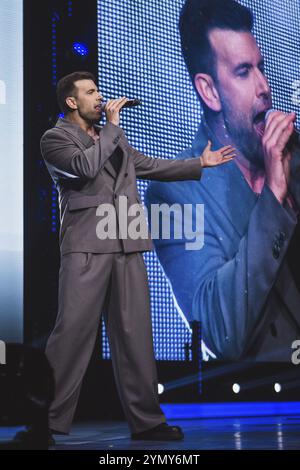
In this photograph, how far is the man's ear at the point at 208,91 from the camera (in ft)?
14.9

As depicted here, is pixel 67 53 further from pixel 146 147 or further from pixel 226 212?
pixel 226 212

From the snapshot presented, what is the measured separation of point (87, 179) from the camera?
270 centimetres

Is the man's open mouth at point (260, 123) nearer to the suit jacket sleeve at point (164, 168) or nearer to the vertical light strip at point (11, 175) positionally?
the vertical light strip at point (11, 175)

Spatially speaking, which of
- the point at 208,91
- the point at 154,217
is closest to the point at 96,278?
the point at 154,217

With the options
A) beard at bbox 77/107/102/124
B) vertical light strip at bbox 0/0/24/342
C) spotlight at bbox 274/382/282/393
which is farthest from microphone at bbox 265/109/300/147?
beard at bbox 77/107/102/124

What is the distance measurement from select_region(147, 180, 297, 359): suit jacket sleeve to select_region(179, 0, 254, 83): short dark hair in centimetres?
75

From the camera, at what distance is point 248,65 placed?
477 centimetres

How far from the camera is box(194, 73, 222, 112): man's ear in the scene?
4537 millimetres

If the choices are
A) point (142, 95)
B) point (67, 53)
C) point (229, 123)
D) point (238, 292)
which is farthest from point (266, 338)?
point (67, 53)

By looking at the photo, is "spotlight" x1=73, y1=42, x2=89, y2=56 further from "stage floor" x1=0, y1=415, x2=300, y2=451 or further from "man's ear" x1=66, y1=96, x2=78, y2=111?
"stage floor" x1=0, y1=415, x2=300, y2=451

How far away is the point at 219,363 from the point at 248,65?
5.72 ft

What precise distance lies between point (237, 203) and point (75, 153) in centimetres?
208

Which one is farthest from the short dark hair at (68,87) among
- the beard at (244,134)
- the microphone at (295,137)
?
the microphone at (295,137)

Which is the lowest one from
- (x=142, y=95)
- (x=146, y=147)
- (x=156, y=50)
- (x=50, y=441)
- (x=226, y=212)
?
(x=50, y=441)
